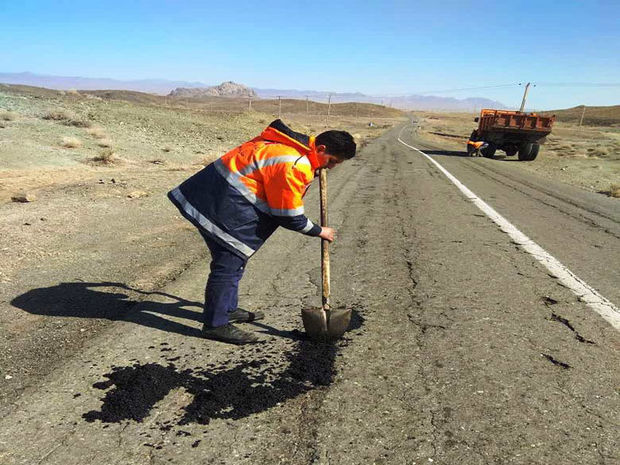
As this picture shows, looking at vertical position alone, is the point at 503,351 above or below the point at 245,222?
below

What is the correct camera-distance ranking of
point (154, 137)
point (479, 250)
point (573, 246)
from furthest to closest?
1. point (154, 137)
2. point (573, 246)
3. point (479, 250)

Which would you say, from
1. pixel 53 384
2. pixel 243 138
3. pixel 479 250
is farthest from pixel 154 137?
pixel 53 384

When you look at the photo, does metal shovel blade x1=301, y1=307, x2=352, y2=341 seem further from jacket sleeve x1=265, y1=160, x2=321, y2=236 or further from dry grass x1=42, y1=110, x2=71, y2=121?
dry grass x1=42, y1=110, x2=71, y2=121

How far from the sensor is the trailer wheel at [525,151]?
20.5 m

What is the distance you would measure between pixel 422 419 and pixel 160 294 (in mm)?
2508

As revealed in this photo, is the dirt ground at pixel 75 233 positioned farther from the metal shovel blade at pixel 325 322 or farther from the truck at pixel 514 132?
the truck at pixel 514 132

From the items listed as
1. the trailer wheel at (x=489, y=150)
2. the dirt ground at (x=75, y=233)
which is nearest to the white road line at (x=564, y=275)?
the dirt ground at (x=75, y=233)

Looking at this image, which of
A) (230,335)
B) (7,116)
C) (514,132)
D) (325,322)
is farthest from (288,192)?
(514,132)

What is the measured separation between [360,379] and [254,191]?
1.33 meters

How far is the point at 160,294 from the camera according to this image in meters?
3.99

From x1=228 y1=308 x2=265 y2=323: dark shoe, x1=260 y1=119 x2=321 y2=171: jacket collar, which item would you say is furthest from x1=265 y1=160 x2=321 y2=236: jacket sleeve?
x1=228 y1=308 x2=265 y2=323: dark shoe

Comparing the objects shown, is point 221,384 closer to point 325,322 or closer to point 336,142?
point 325,322

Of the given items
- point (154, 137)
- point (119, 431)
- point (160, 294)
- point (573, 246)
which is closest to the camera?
point (119, 431)

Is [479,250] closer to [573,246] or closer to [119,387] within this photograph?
[573,246]
